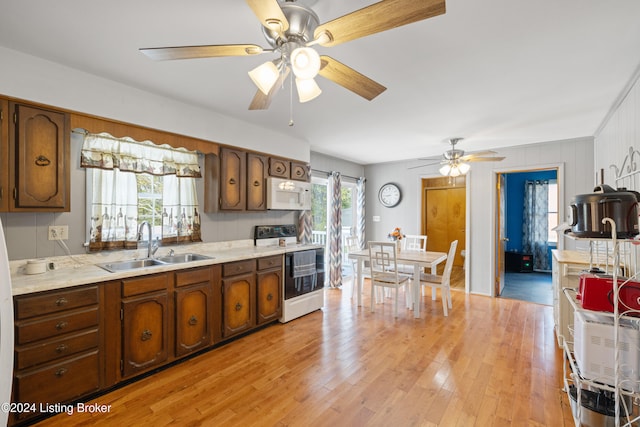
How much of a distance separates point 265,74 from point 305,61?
0.27 m

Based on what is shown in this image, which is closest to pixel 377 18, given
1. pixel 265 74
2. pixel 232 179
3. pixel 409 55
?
pixel 265 74

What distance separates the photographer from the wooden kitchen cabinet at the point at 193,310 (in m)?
2.56

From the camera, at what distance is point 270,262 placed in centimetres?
342

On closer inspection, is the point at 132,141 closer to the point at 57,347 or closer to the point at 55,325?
the point at 55,325

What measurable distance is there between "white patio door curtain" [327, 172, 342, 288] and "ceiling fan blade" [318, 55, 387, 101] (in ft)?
11.6

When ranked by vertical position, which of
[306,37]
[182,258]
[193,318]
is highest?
[306,37]

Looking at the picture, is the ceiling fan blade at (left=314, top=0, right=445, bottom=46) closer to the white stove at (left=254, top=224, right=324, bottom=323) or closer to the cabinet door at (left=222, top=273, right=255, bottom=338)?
the cabinet door at (left=222, top=273, right=255, bottom=338)

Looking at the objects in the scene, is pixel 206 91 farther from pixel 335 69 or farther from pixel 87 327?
pixel 87 327

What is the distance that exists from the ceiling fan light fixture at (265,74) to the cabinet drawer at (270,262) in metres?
2.17

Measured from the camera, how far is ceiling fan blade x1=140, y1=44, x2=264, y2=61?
1407 mm

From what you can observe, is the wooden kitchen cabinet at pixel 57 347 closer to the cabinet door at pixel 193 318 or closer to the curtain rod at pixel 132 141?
the cabinet door at pixel 193 318

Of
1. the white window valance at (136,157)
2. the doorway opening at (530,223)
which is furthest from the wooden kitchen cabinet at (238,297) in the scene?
the doorway opening at (530,223)

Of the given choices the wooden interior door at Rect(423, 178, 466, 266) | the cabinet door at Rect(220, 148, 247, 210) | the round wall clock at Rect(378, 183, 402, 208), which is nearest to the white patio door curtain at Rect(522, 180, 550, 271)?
the wooden interior door at Rect(423, 178, 466, 266)

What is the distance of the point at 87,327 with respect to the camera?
2.05 metres
